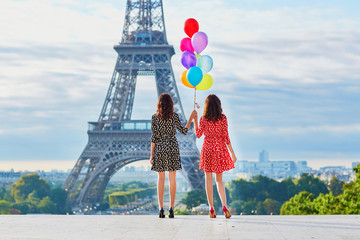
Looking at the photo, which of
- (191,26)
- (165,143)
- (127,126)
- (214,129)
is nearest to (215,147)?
(214,129)

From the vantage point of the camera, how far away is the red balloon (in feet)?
37.1

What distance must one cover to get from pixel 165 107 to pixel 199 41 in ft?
7.22

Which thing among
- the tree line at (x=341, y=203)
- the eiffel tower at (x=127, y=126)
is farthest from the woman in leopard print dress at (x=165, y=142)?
the eiffel tower at (x=127, y=126)

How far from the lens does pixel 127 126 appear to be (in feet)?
141

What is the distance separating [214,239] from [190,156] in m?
34.7

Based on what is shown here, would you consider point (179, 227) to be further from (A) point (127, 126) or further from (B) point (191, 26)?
(A) point (127, 126)

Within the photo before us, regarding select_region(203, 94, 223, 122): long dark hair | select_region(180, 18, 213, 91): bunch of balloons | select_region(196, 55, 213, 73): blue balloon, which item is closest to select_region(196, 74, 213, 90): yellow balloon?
select_region(180, 18, 213, 91): bunch of balloons

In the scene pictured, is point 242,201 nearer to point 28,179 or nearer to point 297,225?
point 28,179

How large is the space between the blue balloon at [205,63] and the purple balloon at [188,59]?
24cm

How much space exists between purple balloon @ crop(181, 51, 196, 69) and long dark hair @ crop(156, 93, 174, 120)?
80.5 inches

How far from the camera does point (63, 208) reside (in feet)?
154

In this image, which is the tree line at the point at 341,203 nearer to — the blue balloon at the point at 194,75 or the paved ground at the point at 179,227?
the blue balloon at the point at 194,75

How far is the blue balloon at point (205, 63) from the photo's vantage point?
35.8ft

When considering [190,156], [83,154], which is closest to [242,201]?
[190,156]
